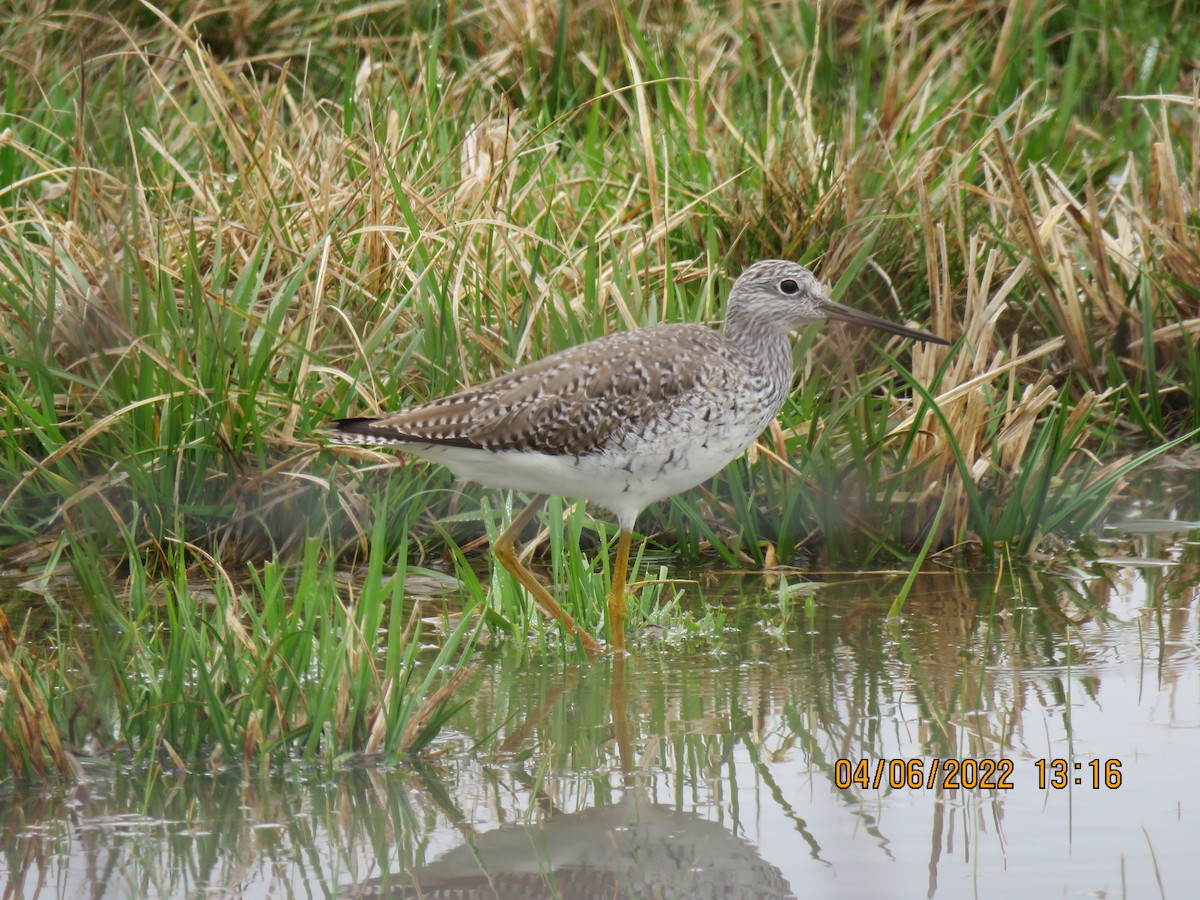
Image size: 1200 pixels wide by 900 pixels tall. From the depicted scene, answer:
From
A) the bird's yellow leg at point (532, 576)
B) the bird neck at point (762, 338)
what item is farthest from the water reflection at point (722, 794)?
the bird neck at point (762, 338)

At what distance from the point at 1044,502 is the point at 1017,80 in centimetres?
471

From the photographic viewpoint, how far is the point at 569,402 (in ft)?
18.7

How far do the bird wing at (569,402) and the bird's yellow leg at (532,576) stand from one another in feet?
1.36

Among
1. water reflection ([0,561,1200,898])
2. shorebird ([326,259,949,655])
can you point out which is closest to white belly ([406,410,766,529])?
shorebird ([326,259,949,655])

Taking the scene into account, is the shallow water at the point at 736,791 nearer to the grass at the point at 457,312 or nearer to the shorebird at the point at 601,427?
the grass at the point at 457,312

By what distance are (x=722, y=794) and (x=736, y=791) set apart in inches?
1.6

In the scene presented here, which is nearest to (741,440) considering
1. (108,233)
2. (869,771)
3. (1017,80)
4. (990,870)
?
(869,771)

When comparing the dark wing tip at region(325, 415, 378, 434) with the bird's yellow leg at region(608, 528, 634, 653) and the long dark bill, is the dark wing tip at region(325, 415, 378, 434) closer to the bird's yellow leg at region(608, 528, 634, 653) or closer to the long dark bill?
the bird's yellow leg at region(608, 528, 634, 653)

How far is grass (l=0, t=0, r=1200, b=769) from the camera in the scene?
602cm

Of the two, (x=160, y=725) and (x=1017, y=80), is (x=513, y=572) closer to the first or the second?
(x=160, y=725)

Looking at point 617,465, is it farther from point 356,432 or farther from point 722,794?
point 722,794

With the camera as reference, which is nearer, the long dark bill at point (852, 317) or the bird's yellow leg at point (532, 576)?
the bird's yellow leg at point (532, 576)

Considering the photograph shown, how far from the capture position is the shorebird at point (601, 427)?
561 centimetres
